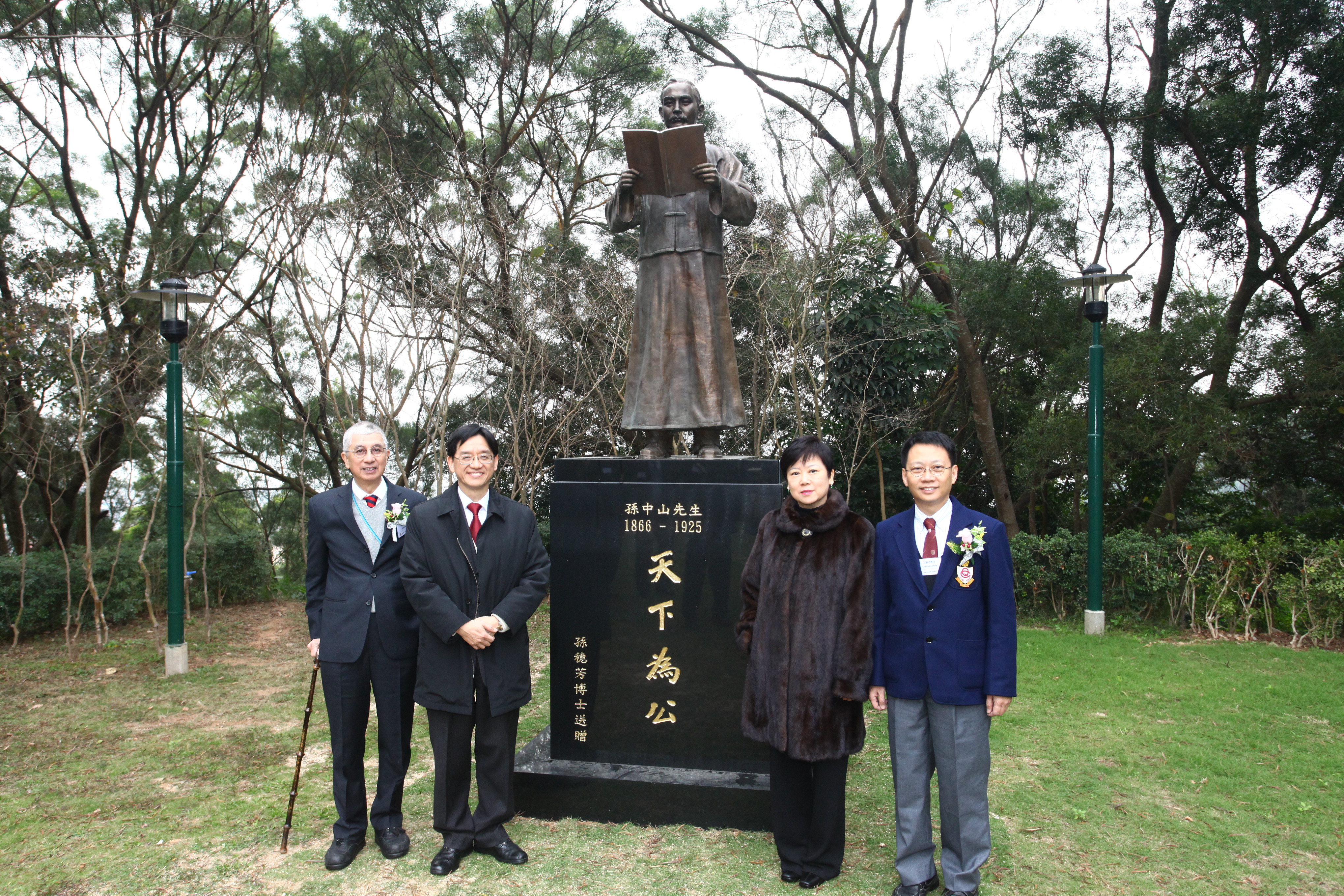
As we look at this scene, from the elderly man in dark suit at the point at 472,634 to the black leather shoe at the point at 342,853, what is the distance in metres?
0.29

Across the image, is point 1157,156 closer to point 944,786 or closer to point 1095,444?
point 1095,444

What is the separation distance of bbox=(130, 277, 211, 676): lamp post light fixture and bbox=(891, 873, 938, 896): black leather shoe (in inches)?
223

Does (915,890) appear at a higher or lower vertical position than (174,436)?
lower

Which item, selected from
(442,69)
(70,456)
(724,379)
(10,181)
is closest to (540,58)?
(442,69)

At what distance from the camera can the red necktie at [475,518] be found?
300cm

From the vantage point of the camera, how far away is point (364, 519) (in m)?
3.04

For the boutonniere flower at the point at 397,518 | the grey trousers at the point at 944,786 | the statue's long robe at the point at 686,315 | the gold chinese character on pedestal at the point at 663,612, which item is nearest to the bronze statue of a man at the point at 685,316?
the statue's long robe at the point at 686,315

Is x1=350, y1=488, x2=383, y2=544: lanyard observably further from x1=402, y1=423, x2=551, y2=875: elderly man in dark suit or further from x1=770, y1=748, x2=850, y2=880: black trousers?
x1=770, y1=748, x2=850, y2=880: black trousers

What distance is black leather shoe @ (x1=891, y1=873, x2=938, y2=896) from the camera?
2.70 meters

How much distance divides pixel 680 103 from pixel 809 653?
2467mm

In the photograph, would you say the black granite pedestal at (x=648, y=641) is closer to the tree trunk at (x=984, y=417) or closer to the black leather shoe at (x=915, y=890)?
the black leather shoe at (x=915, y=890)

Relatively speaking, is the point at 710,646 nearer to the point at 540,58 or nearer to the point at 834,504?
the point at 834,504

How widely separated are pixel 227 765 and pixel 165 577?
526cm

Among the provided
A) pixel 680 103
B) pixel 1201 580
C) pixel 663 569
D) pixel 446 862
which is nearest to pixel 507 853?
pixel 446 862
